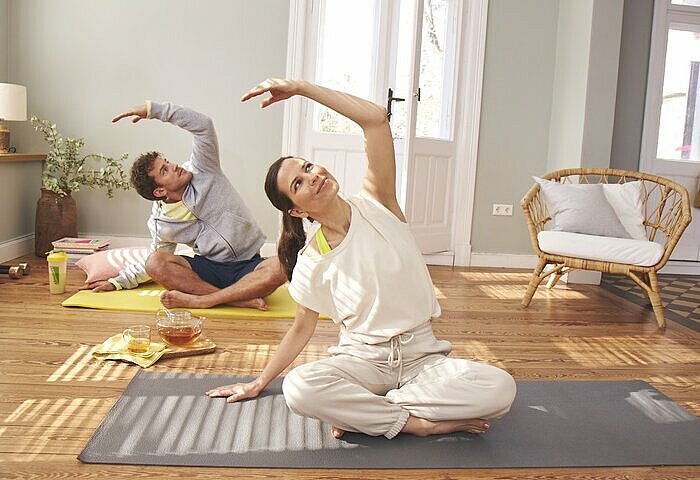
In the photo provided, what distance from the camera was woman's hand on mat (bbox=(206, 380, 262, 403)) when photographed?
228 centimetres

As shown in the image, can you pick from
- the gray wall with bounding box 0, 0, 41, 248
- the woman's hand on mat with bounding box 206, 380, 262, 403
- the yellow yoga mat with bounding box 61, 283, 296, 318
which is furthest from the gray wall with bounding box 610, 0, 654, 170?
the gray wall with bounding box 0, 0, 41, 248

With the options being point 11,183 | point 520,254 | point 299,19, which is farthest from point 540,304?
point 11,183

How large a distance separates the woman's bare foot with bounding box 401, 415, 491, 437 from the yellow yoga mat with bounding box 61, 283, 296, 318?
158cm

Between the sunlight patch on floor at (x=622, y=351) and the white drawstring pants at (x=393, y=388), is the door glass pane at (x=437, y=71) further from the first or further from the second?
the white drawstring pants at (x=393, y=388)

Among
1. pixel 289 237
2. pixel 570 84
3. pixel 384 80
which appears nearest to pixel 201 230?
pixel 289 237

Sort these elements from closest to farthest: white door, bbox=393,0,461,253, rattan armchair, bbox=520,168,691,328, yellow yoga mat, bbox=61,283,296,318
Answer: yellow yoga mat, bbox=61,283,296,318
rattan armchair, bbox=520,168,691,328
white door, bbox=393,0,461,253

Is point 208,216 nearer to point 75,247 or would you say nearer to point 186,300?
point 186,300

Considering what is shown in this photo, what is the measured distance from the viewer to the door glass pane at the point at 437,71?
17.2 feet

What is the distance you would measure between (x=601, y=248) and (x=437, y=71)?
2.01 m

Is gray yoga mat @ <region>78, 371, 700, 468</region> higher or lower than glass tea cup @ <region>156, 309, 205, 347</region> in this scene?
lower

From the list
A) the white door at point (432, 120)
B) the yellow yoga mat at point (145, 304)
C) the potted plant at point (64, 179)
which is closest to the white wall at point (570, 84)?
the white door at point (432, 120)

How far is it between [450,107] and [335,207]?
3.55m

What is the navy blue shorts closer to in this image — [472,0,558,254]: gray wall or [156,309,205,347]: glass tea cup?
[156,309,205,347]: glass tea cup

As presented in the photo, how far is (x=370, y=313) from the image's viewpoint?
207cm
